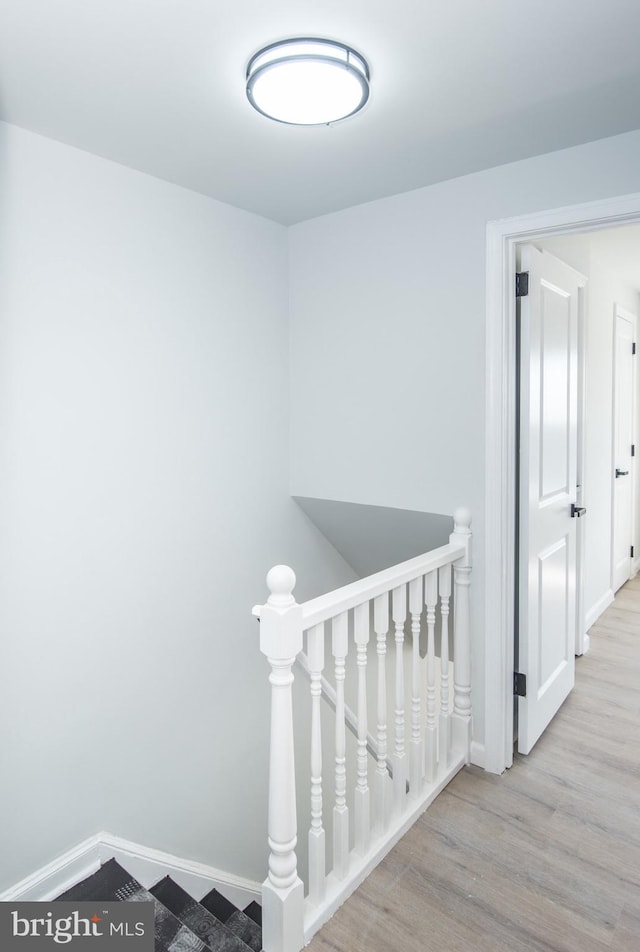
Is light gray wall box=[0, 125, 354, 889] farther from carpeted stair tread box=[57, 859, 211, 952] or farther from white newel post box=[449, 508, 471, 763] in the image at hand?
white newel post box=[449, 508, 471, 763]

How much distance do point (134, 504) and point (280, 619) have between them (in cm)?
108

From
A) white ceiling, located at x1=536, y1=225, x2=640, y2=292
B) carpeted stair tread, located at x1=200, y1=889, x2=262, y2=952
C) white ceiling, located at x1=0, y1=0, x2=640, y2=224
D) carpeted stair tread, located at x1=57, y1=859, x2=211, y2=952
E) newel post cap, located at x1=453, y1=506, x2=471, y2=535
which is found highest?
white ceiling, located at x1=536, y1=225, x2=640, y2=292

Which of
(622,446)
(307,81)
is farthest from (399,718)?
(622,446)

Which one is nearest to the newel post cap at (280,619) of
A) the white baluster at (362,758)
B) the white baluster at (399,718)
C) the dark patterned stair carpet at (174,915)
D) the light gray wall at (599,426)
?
the white baluster at (362,758)

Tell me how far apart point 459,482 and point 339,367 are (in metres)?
0.81

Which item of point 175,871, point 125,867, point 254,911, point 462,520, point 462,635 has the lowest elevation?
point 254,911

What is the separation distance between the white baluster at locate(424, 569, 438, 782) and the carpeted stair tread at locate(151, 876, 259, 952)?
2.76ft

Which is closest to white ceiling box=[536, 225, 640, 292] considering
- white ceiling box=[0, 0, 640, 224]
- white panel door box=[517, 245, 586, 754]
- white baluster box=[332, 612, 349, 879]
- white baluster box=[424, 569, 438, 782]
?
white panel door box=[517, 245, 586, 754]

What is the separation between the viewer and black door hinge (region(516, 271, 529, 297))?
2.30 metres

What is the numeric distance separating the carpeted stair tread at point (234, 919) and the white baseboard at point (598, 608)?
2.52 meters

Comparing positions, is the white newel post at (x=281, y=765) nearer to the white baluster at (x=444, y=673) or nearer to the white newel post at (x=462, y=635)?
the white baluster at (x=444, y=673)

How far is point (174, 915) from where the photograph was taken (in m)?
1.89

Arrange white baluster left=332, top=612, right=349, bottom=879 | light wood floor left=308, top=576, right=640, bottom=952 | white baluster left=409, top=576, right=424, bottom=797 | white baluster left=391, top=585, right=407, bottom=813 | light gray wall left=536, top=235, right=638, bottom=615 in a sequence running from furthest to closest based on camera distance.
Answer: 1. light gray wall left=536, top=235, right=638, bottom=615
2. white baluster left=409, top=576, right=424, bottom=797
3. white baluster left=391, top=585, right=407, bottom=813
4. white baluster left=332, top=612, right=349, bottom=879
5. light wood floor left=308, top=576, right=640, bottom=952

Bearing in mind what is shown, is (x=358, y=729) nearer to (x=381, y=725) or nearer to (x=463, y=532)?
A: (x=381, y=725)
